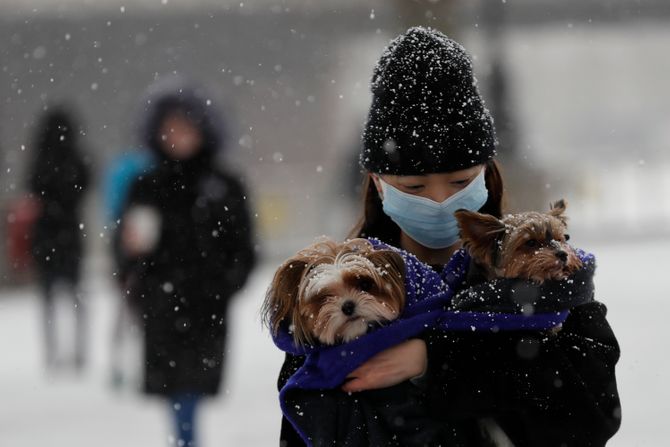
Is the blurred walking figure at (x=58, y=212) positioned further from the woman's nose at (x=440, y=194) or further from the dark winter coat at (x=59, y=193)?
the woman's nose at (x=440, y=194)

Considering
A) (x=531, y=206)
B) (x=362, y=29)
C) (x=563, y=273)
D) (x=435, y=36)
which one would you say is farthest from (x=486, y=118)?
(x=362, y=29)

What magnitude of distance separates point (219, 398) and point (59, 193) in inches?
200

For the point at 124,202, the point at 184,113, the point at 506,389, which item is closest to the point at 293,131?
the point at 124,202

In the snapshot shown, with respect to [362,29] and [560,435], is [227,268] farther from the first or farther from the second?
[362,29]

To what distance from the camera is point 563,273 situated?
2.60m

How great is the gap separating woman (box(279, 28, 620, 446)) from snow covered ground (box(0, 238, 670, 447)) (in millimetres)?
3815

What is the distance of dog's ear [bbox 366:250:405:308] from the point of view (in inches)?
101

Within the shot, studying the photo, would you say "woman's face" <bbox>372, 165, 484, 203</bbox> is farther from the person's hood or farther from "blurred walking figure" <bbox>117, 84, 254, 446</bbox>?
the person's hood

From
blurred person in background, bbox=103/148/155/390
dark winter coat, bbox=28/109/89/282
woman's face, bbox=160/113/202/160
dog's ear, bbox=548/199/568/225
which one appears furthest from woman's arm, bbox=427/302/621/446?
dark winter coat, bbox=28/109/89/282

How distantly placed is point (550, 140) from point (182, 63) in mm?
17235

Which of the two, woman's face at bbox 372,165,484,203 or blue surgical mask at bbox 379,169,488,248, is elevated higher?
woman's face at bbox 372,165,484,203

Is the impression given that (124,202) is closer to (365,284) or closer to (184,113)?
(184,113)

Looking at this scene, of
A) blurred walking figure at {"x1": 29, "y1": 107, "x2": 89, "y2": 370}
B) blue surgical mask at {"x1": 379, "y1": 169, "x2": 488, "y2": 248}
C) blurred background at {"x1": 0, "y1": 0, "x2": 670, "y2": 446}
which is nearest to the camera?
blue surgical mask at {"x1": 379, "y1": 169, "x2": 488, "y2": 248}

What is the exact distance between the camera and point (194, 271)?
260 inches
